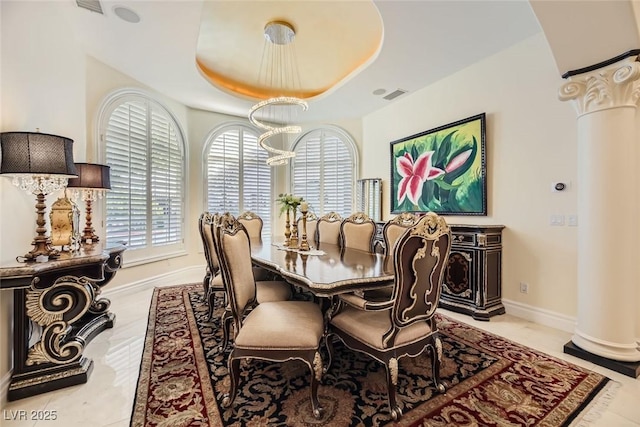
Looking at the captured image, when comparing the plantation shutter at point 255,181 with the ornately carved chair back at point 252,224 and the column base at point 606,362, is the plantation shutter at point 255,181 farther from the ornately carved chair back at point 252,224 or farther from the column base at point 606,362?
the column base at point 606,362

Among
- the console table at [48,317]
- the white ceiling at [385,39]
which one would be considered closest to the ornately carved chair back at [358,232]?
the white ceiling at [385,39]

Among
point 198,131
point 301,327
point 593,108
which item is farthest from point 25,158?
point 593,108

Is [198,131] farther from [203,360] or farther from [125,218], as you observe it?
[203,360]

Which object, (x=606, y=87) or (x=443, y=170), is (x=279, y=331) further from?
(x=443, y=170)

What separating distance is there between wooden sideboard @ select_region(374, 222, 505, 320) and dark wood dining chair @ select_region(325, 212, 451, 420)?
1.31 metres

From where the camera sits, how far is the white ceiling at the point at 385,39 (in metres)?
2.66

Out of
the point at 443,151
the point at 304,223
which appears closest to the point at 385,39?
the point at 443,151

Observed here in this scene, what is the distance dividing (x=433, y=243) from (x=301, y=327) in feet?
3.02

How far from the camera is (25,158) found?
1768mm

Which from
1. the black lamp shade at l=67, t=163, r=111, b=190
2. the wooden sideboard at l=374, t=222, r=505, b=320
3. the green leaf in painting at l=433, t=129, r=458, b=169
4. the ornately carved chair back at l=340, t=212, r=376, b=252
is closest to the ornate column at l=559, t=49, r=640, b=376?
the wooden sideboard at l=374, t=222, r=505, b=320

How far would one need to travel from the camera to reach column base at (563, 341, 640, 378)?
2016 mm

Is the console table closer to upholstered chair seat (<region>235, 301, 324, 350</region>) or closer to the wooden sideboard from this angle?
upholstered chair seat (<region>235, 301, 324, 350</region>)

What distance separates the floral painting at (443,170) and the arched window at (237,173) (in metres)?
2.83

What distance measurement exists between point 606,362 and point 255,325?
2.67 meters
